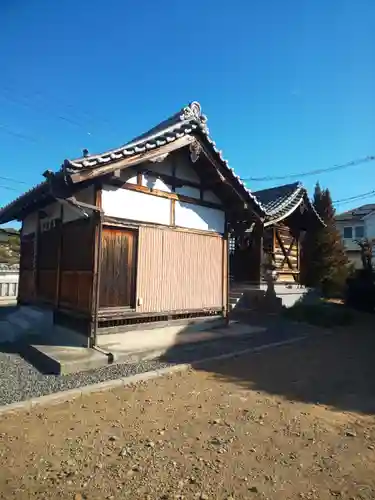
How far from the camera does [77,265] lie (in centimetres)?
746

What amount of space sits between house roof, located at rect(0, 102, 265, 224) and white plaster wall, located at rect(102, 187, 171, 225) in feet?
2.38

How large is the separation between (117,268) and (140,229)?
1008mm

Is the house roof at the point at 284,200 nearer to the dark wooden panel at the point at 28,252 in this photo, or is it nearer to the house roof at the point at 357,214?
the dark wooden panel at the point at 28,252

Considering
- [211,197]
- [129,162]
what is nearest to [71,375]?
[129,162]

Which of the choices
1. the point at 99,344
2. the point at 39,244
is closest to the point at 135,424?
the point at 99,344

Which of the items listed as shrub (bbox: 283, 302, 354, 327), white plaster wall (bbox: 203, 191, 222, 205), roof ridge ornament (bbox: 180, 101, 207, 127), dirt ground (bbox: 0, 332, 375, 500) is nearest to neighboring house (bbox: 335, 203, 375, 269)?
shrub (bbox: 283, 302, 354, 327)

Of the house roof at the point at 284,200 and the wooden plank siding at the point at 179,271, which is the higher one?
the house roof at the point at 284,200

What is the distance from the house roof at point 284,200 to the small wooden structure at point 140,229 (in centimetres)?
483

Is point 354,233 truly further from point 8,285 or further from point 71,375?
point 71,375

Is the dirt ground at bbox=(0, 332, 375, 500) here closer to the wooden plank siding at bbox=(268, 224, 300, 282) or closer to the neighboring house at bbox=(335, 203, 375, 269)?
the wooden plank siding at bbox=(268, 224, 300, 282)

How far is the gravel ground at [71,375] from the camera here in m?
4.77

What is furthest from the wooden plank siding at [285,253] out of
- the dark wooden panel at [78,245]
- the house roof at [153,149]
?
the dark wooden panel at [78,245]

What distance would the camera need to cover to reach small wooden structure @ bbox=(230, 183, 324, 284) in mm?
14711

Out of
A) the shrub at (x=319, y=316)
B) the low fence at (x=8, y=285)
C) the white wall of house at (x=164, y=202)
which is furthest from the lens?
the low fence at (x=8, y=285)
